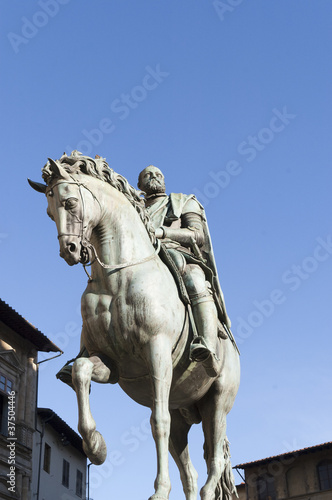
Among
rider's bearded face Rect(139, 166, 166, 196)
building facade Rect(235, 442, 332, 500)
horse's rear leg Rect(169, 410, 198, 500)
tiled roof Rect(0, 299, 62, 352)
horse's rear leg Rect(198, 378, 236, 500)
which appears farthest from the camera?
building facade Rect(235, 442, 332, 500)

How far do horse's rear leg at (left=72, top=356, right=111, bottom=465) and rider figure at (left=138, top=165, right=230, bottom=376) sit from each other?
3.23 ft

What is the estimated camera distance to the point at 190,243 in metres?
6.69

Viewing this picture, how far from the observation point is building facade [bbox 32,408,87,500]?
29.4 m

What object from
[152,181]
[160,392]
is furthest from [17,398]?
[160,392]

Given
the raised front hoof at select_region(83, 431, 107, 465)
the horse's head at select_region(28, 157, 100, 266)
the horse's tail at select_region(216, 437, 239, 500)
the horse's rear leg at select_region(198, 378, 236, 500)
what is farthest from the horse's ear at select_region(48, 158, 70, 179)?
the horse's tail at select_region(216, 437, 239, 500)

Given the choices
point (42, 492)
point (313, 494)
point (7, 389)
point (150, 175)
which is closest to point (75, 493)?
point (42, 492)

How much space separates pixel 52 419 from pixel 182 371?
2615 cm

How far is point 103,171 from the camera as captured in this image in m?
5.96

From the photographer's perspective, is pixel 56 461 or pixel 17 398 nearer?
pixel 17 398

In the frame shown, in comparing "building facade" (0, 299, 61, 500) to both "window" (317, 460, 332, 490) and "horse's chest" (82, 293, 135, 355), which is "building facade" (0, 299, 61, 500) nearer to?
"window" (317, 460, 332, 490)

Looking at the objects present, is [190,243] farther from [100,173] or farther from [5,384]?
[5,384]

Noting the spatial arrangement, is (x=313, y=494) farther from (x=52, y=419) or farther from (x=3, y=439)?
(x=3, y=439)

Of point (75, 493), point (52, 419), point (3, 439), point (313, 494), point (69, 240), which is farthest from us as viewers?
point (313, 494)

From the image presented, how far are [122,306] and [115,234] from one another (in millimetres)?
650
